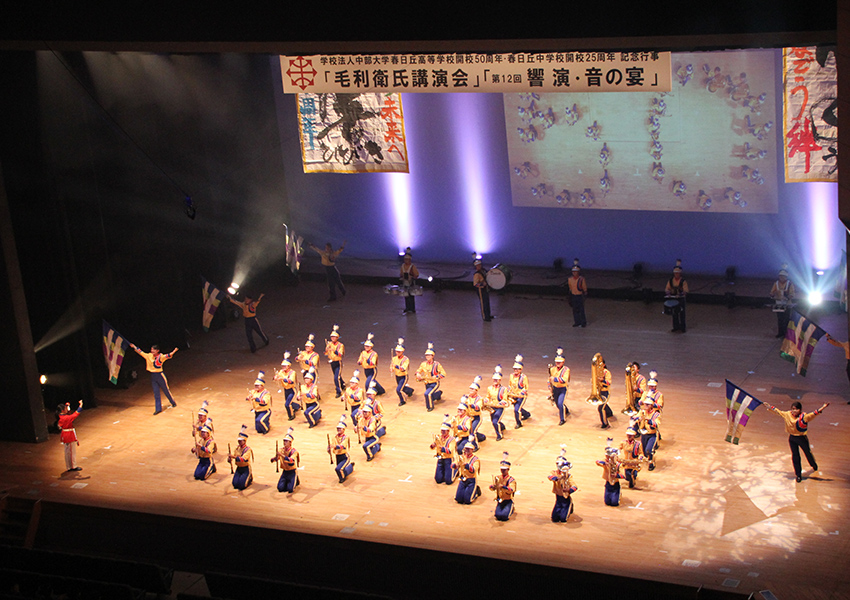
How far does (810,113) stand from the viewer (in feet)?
54.0

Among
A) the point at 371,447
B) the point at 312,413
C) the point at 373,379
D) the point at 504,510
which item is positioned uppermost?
the point at 373,379

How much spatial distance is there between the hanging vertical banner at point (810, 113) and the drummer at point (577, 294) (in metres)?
4.88

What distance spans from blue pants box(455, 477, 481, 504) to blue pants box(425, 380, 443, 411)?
3304 mm

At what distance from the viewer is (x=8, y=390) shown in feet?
59.3

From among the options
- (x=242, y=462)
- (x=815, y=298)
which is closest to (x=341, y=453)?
(x=242, y=462)

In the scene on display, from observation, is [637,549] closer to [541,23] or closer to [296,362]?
[541,23]

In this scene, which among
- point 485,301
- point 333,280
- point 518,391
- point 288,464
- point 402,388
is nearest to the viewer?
Result: point 288,464

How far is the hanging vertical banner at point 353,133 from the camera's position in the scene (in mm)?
19234

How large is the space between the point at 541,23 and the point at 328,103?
832cm

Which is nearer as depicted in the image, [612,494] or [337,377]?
[612,494]

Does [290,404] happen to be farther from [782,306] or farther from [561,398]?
[782,306]

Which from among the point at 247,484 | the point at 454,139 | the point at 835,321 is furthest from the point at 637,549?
the point at 454,139

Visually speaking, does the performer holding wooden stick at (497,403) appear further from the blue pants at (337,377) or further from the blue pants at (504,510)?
the blue pants at (337,377)

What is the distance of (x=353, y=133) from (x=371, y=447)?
20.6 feet
